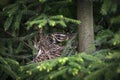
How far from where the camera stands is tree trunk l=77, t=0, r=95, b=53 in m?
3.18

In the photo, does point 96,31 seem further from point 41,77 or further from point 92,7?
point 41,77

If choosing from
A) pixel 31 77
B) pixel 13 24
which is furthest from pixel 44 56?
pixel 13 24

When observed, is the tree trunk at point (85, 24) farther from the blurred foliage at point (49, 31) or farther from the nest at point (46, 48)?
the nest at point (46, 48)

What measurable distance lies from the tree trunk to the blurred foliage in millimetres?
86

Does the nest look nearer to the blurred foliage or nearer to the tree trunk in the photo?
the blurred foliage

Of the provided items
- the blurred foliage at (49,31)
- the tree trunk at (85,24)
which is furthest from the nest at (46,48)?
the tree trunk at (85,24)

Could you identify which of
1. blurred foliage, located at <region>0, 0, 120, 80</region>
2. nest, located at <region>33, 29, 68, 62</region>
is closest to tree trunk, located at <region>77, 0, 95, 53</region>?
blurred foliage, located at <region>0, 0, 120, 80</region>

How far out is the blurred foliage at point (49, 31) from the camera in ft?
9.03

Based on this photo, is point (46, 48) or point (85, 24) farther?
point (46, 48)

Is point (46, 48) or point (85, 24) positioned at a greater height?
point (85, 24)

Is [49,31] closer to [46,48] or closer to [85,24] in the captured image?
[46,48]

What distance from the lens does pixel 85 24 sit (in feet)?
10.6

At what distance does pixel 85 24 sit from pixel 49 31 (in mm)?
484

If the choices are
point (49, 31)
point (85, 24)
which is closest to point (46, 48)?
point (49, 31)
